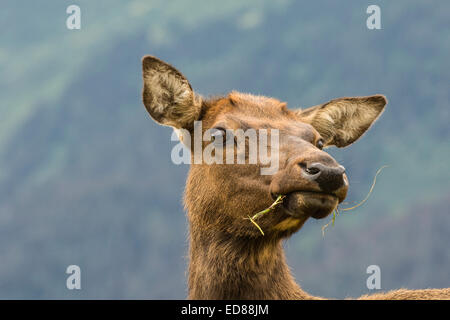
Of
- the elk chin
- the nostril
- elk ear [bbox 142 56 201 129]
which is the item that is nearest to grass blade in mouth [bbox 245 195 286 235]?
the elk chin

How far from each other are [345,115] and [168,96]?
10.5ft

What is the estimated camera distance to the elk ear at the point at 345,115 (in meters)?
11.0

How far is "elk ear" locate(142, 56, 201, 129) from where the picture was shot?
991 cm

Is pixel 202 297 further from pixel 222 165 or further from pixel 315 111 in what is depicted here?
pixel 315 111

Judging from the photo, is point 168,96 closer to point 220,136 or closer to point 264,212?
point 220,136

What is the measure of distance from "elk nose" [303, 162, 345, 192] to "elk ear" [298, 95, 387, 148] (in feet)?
10.8

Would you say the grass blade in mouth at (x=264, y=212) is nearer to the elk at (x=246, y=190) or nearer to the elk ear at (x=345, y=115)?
the elk at (x=246, y=190)

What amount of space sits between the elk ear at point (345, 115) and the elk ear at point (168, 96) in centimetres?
204

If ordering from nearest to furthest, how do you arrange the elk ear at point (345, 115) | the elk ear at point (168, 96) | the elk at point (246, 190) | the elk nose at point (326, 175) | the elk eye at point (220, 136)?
the elk nose at point (326, 175)
the elk at point (246, 190)
the elk eye at point (220, 136)
the elk ear at point (168, 96)
the elk ear at point (345, 115)

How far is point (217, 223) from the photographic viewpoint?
9.20m

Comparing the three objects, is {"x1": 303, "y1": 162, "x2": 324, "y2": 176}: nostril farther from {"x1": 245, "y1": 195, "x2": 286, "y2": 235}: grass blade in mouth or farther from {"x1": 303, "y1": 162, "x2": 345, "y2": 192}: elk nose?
{"x1": 245, "y1": 195, "x2": 286, "y2": 235}: grass blade in mouth

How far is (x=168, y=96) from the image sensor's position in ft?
33.3

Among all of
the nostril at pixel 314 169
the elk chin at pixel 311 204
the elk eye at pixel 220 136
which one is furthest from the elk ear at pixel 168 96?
the nostril at pixel 314 169

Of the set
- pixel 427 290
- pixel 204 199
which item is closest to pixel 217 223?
pixel 204 199
